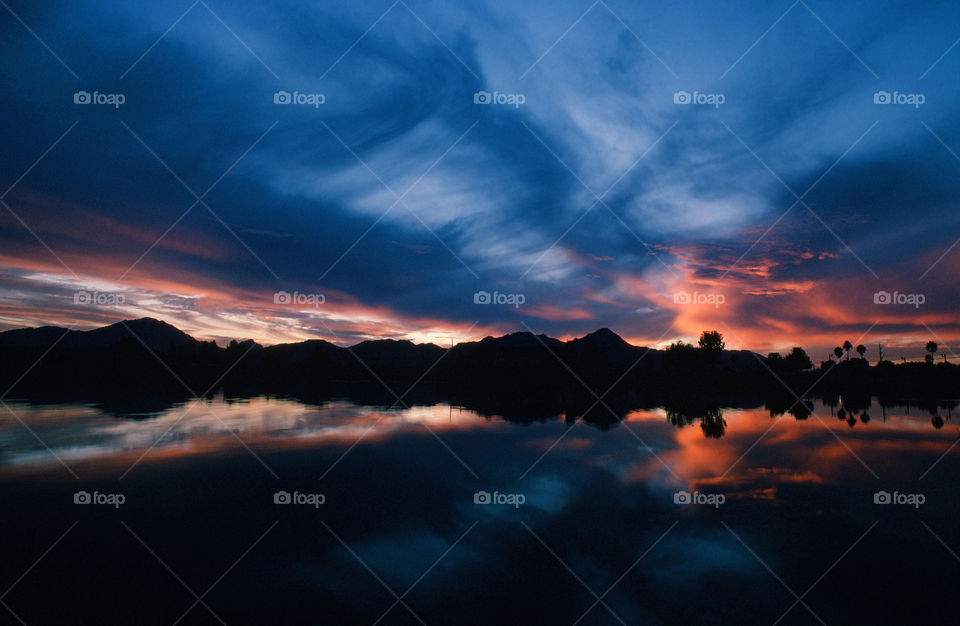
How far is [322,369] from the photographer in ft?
331

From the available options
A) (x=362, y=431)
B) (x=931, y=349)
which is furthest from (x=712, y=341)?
(x=362, y=431)

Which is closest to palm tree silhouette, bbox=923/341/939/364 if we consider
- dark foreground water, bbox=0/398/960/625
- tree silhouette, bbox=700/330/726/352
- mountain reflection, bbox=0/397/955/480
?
tree silhouette, bbox=700/330/726/352

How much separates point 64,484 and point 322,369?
91.3 metres

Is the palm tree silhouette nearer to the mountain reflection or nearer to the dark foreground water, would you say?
the mountain reflection

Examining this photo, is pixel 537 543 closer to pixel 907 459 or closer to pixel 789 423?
pixel 907 459

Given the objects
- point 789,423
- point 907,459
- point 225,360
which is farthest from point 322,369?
point 907,459

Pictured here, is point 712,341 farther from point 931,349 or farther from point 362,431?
point 362,431

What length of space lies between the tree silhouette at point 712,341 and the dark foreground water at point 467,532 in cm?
11481

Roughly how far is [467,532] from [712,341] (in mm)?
134678

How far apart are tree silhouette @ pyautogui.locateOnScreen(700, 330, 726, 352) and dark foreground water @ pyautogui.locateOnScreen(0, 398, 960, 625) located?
4520 inches

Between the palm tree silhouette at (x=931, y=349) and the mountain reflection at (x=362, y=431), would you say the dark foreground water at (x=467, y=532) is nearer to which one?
the mountain reflection at (x=362, y=431)

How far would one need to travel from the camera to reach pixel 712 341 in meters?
128

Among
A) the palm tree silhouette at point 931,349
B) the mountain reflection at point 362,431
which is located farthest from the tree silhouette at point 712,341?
the mountain reflection at point 362,431

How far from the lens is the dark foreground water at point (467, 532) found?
728cm
